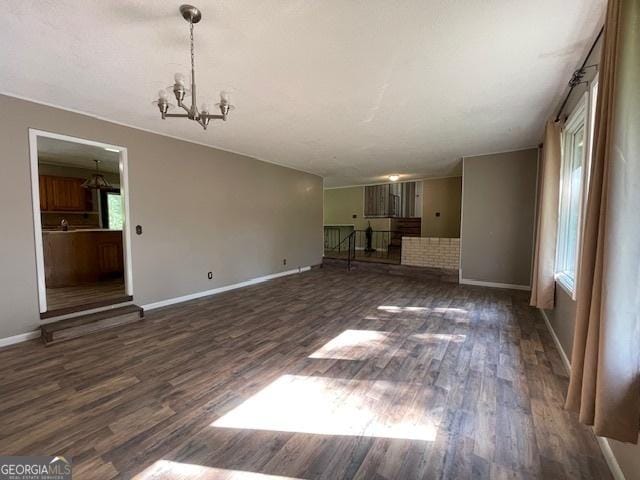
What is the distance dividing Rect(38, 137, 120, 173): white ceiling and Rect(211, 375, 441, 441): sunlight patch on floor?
14.4ft

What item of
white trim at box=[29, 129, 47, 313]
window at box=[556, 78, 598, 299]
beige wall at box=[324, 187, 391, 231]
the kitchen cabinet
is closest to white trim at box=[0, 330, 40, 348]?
white trim at box=[29, 129, 47, 313]

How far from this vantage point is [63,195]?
6.58 metres

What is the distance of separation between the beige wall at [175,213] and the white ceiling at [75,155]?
0.87 metres

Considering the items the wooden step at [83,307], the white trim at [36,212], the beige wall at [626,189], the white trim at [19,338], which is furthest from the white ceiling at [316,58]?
the white trim at [19,338]

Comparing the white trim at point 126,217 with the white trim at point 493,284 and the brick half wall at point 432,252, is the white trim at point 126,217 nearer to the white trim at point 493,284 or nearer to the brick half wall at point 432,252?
the brick half wall at point 432,252

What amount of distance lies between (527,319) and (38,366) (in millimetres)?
5414

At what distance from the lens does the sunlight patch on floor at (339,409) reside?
1740 mm

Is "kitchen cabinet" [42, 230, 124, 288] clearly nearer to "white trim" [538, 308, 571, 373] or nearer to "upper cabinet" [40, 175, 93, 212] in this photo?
"upper cabinet" [40, 175, 93, 212]

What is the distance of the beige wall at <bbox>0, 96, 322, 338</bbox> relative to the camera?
297cm

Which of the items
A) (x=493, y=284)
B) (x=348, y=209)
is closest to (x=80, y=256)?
(x=493, y=284)

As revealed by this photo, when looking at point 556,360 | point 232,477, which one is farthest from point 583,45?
point 232,477

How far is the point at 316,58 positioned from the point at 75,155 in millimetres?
5834

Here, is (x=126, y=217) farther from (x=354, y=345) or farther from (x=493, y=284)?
(x=493, y=284)

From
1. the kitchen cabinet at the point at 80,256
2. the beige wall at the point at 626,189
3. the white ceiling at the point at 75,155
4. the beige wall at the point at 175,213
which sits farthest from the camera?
the kitchen cabinet at the point at 80,256
